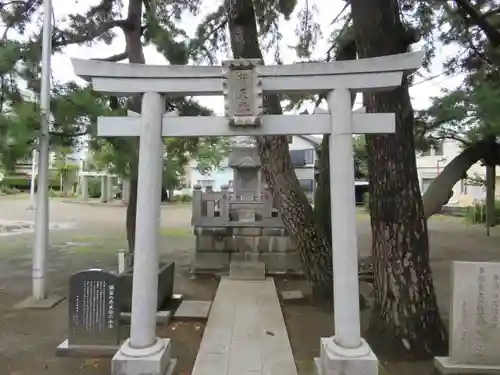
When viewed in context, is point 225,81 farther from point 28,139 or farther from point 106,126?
point 28,139

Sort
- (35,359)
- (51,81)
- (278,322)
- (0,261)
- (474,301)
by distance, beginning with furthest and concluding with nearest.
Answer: (0,261), (51,81), (278,322), (35,359), (474,301)

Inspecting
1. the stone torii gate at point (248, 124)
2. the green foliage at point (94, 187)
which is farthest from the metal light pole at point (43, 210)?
the green foliage at point (94, 187)

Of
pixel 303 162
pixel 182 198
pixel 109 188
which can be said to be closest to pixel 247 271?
pixel 303 162

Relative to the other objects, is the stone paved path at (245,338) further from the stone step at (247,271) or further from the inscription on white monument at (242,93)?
the inscription on white monument at (242,93)

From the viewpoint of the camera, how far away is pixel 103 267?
10633 millimetres

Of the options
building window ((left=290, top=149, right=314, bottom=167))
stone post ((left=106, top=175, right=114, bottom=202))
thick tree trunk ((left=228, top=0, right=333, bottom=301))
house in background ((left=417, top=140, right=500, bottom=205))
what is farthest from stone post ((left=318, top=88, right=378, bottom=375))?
stone post ((left=106, top=175, right=114, bottom=202))

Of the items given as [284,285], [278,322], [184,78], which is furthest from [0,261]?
[184,78]

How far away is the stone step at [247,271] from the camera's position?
9047mm

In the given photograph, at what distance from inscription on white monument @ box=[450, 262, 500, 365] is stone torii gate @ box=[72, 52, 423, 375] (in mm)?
1255

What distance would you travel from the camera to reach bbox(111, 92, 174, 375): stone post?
415cm

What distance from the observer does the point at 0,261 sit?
11203 mm

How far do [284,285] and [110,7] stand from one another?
6.64 meters

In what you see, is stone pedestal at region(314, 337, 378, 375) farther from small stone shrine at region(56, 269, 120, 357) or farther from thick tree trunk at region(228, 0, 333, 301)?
thick tree trunk at region(228, 0, 333, 301)

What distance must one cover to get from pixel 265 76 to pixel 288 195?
11.9 feet
